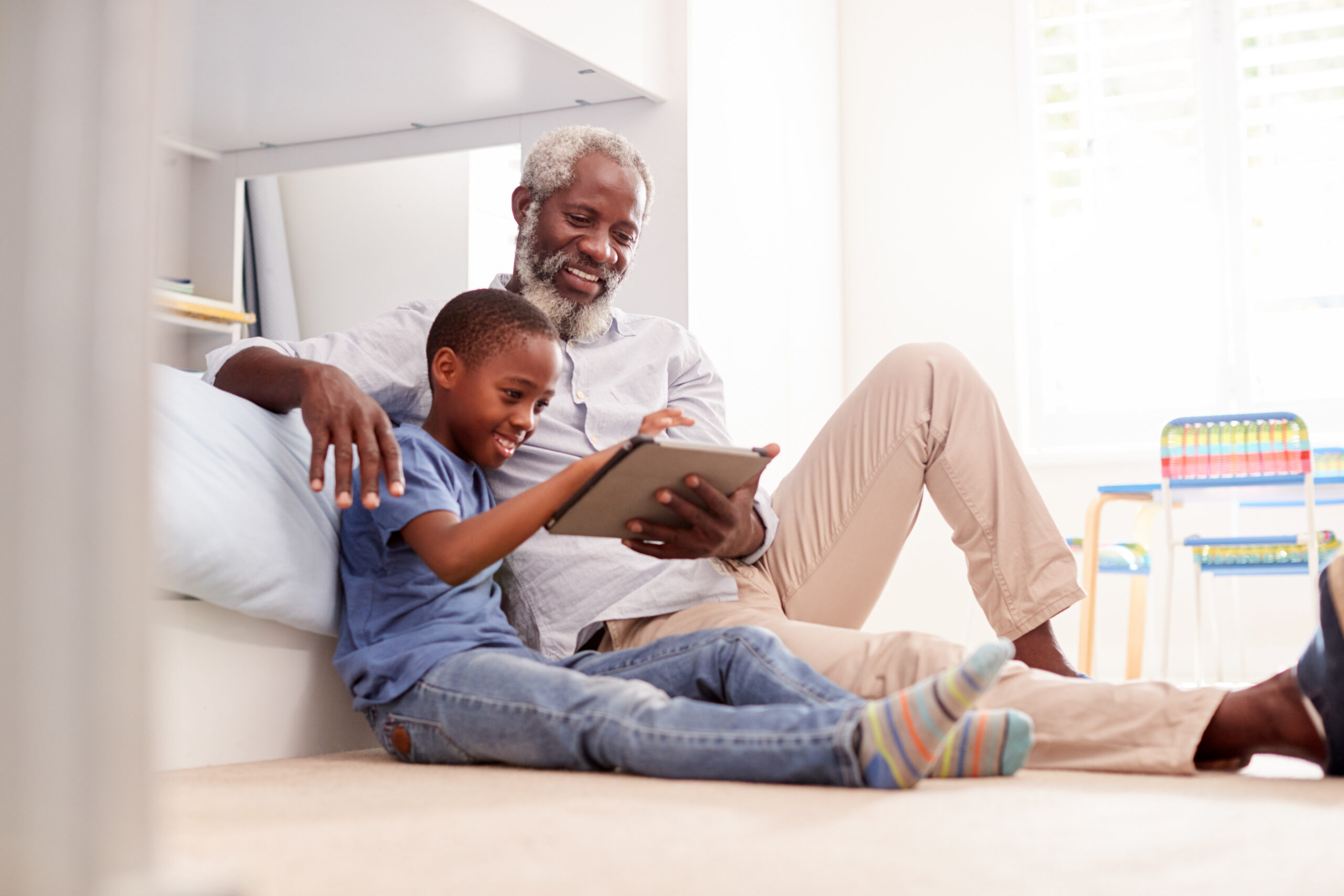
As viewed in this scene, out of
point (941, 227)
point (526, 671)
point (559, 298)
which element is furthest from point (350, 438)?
point (941, 227)

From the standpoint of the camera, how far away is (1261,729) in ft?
3.14

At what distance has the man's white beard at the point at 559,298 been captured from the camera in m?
1.60

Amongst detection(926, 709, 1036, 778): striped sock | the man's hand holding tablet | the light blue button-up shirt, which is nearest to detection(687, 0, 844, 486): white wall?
the light blue button-up shirt

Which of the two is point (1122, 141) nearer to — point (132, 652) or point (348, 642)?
point (348, 642)

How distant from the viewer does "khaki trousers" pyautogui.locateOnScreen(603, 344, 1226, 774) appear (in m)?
1.11

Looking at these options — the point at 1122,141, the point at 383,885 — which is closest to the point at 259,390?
the point at 383,885

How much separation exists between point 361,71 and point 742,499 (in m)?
1.39

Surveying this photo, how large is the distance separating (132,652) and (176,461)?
0.76m

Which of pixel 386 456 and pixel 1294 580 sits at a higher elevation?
pixel 386 456

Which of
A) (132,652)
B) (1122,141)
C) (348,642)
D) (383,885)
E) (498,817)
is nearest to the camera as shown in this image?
(132,652)

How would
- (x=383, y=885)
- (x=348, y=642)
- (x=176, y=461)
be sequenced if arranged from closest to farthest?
1. (x=383, y=885)
2. (x=176, y=461)
3. (x=348, y=642)

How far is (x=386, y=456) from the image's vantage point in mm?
1125

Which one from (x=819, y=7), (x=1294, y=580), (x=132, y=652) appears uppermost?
(x=819, y=7)

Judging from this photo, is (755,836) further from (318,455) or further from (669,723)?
(318,455)
